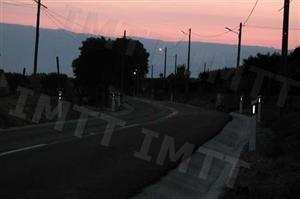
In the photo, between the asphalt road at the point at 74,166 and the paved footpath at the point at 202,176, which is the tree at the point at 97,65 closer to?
the asphalt road at the point at 74,166

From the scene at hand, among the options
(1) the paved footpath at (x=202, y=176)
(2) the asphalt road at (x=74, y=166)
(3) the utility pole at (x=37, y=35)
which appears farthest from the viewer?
(3) the utility pole at (x=37, y=35)

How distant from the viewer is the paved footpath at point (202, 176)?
11867 millimetres

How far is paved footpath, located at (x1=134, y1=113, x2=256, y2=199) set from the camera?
11.9m

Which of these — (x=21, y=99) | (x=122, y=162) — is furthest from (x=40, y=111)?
(x=122, y=162)

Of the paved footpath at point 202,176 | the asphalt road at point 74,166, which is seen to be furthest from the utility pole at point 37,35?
the paved footpath at point 202,176

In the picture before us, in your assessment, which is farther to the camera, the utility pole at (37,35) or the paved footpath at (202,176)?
the utility pole at (37,35)

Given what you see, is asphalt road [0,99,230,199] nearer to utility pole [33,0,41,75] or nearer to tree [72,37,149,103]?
utility pole [33,0,41,75]

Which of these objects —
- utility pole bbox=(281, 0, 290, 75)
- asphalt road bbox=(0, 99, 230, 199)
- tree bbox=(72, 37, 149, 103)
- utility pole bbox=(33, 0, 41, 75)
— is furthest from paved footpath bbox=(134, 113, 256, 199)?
tree bbox=(72, 37, 149, 103)

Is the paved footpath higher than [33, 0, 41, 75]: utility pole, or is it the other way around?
[33, 0, 41, 75]: utility pole

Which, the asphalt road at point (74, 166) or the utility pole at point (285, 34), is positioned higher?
the utility pole at point (285, 34)

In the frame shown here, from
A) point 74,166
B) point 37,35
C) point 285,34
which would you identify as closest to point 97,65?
point 37,35

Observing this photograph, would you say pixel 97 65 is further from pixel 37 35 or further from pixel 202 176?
pixel 202 176

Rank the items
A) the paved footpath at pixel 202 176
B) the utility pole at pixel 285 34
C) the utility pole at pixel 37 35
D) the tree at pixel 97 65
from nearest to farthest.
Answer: the paved footpath at pixel 202 176
the utility pole at pixel 285 34
the utility pole at pixel 37 35
the tree at pixel 97 65

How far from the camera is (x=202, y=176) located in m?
14.5
